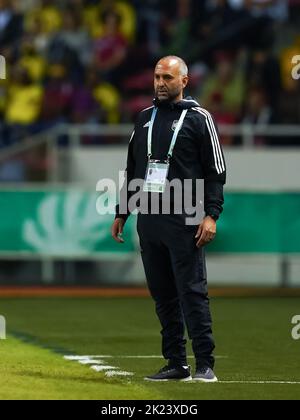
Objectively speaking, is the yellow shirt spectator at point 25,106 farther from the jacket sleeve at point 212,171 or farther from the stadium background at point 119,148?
the jacket sleeve at point 212,171

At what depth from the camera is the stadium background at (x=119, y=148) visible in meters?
19.5

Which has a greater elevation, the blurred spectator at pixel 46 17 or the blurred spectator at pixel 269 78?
the blurred spectator at pixel 46 17

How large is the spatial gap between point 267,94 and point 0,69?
4987 millimetres

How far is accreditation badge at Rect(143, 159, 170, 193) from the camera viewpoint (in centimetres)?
1016

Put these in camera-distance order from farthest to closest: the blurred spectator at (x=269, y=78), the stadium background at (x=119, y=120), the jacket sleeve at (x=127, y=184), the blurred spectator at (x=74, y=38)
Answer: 1. the blurred spectator at (x=74, y=38)
2. the blurred spectator at (x=269, y=78)
3. the stadium background at (x=119, y=120)
4. the jacket sleeve at (x=127, y=184)

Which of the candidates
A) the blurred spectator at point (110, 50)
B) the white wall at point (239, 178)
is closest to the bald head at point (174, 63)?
the white wall at point (239, 178)

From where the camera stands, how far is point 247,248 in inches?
843

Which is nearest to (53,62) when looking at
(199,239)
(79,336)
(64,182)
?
(64,182)

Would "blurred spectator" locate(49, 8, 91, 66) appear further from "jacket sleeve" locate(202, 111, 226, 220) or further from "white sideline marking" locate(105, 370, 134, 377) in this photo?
"jacket sleeve" locate(202, 111, 226, 220)

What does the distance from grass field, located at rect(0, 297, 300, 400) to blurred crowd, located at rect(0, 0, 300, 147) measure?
5101 millimetres

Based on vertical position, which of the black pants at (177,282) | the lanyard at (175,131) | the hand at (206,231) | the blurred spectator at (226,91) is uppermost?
the lanyard at (175,131)

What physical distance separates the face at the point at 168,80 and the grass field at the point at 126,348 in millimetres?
2172

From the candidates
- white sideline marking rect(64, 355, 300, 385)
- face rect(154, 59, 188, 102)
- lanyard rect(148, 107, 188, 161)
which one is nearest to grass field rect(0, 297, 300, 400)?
white sideline marking rect(64, 355, 300, 385)

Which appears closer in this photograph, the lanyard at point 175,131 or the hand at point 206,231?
the hand at point 206,231
